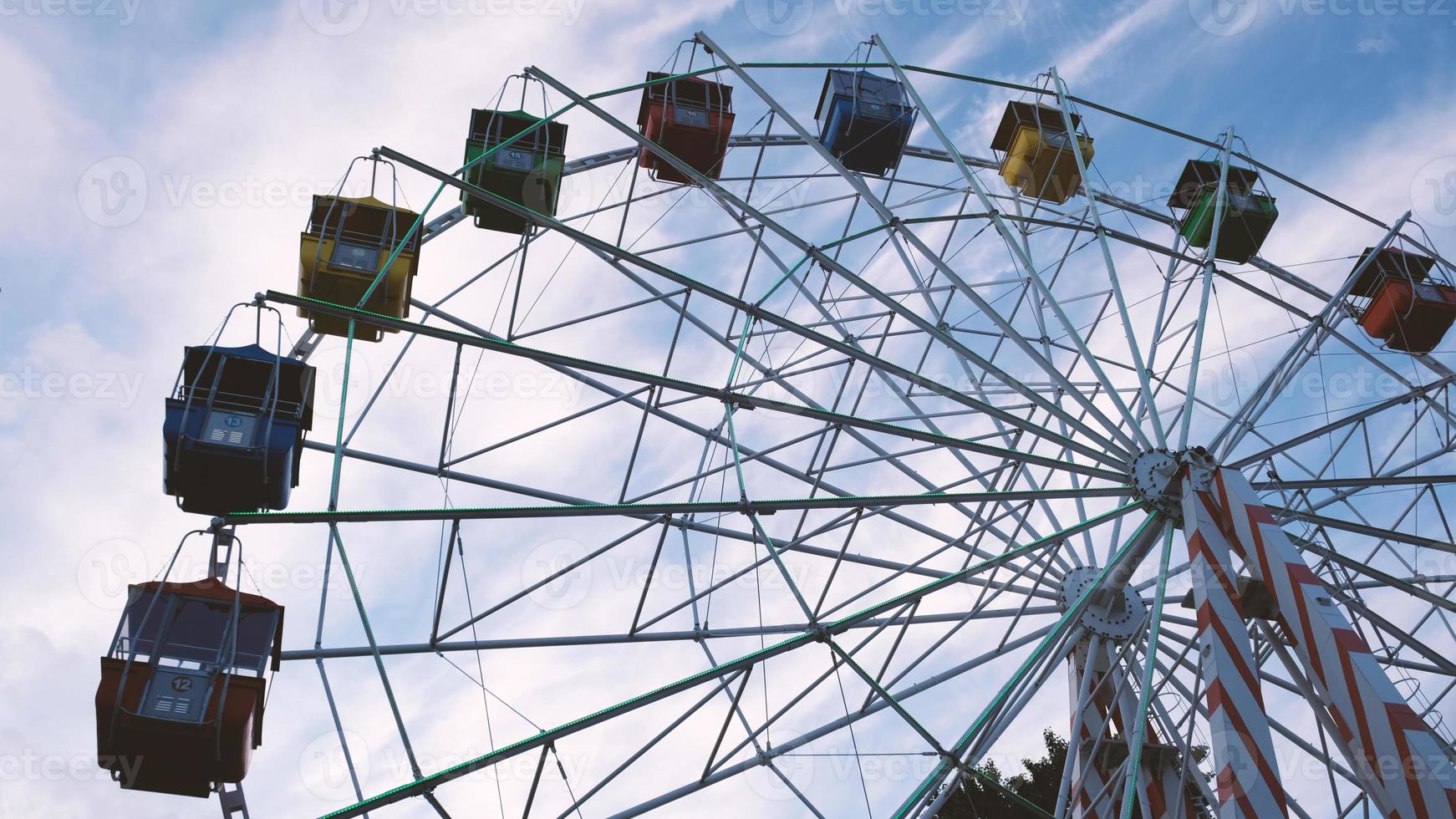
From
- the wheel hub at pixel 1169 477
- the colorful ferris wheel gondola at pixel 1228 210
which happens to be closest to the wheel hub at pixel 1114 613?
the wheel hub at pixel 1169 477

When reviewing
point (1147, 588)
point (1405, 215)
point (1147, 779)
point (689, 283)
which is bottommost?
point (1147, 779)

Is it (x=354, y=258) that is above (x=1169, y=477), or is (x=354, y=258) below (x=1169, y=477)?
above

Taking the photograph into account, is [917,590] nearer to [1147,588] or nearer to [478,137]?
[1147,588]

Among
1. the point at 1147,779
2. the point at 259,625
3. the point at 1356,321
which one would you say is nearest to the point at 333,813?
the point at 259,625

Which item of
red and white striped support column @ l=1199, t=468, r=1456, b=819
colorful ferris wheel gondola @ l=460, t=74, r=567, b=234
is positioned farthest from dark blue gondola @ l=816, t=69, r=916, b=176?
red and white striped support column @ l=1199, t=468, r=1456, b=819

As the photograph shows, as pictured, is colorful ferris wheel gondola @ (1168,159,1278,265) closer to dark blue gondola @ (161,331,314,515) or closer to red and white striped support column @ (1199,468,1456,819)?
red and white striped support column @ (1199,468,1456,819)

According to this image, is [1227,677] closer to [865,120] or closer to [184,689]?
[184,689]

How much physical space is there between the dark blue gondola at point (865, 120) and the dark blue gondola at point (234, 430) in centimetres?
952

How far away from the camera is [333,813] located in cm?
918

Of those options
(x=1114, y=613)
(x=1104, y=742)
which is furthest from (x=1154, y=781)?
(x=1114, y=613)

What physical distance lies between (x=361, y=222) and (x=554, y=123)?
3012mm

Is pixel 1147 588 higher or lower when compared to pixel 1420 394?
lower

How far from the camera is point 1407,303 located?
18828 millimetres

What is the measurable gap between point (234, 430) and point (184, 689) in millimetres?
2447
